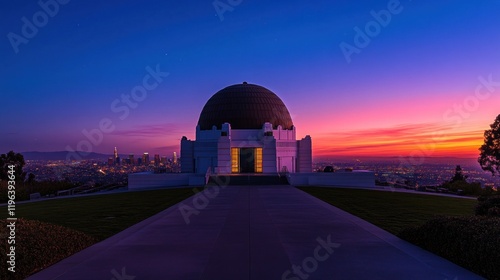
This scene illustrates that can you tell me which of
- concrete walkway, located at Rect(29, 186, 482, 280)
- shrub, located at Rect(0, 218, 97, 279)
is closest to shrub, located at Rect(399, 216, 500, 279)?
concrete walkway, located at Rect(29, 186, 482, 280)

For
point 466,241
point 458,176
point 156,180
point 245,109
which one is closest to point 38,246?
point 466,241

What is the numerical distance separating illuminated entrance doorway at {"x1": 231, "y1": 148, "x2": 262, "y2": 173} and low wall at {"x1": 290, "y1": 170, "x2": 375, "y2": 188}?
8125mm

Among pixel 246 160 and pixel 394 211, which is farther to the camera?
pixel 246 160

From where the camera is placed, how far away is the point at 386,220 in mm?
14766

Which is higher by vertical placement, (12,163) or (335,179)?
(12,163)

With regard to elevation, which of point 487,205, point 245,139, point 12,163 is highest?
point 245,139

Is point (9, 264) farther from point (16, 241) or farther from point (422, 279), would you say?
point (422, 279)

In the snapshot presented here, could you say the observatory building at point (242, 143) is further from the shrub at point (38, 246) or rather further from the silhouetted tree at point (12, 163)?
the shrub at point (38, 246)

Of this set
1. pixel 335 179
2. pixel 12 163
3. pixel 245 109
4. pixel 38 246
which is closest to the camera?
pixel 38 246

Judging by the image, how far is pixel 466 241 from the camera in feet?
28.6

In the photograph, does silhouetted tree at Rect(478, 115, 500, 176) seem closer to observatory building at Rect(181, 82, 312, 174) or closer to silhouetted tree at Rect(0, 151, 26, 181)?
observatory building at Rect(181, 82, 312, 174)

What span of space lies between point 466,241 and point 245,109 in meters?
38.1

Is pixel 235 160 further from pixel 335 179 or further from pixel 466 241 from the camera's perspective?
pixel 466 241

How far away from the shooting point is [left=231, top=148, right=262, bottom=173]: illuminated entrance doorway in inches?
1683
